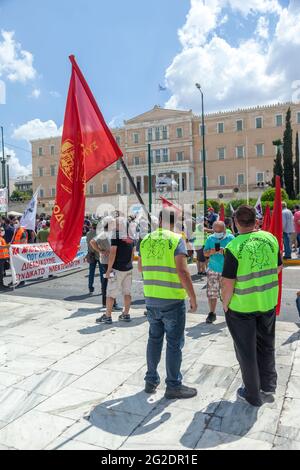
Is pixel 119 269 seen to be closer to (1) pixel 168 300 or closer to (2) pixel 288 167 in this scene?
(1) pixel 168 300

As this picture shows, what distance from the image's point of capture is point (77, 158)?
14.2 feet

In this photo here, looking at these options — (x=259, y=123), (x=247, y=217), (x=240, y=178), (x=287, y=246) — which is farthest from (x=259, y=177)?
(x=247, y=217)

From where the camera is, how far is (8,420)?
11.4ft

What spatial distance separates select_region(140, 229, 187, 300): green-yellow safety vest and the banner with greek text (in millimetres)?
7275

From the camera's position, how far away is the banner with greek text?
10664 mm

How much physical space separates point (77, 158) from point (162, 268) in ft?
4.97

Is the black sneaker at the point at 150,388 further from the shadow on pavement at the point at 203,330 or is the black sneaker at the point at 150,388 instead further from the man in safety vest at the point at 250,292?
the shadow on pavement at the point at 203,330

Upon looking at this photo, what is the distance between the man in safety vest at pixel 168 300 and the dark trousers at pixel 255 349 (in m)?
0.49

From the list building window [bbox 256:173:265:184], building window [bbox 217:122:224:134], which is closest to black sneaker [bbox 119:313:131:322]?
building window [bbox 256:173:265:184]

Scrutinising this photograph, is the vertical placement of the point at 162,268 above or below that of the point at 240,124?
below

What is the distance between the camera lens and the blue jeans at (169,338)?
3805mm

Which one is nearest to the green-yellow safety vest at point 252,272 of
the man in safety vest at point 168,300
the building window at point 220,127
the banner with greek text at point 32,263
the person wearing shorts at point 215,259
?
the man in safety vest at point 168,300

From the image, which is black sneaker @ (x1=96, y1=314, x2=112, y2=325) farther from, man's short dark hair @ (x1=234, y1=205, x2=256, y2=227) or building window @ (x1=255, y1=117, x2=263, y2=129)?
building window @ (x1=255, y1=117, x2=263, y2=129)
